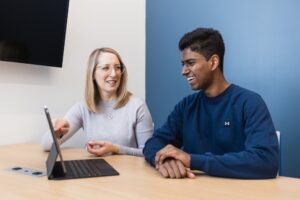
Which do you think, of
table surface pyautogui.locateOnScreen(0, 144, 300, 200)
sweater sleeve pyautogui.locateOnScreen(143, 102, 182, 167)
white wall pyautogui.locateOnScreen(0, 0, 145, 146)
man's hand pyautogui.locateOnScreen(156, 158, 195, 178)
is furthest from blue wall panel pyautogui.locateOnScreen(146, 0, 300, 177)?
man's hand pyautogui.locateOnScreen(156, 158, 195, 178)

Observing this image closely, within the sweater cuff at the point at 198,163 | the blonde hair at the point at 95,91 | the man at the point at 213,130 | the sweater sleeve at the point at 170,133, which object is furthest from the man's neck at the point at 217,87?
the blonde hair at the point at 95,91

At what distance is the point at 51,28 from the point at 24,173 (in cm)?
127

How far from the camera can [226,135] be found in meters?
1.45

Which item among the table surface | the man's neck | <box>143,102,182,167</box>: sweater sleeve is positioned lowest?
the table surface

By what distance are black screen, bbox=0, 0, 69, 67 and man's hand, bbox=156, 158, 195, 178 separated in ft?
4.39

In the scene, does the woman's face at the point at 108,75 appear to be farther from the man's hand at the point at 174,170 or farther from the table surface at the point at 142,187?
the man's hand at the point at 174,170

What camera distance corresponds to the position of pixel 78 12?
8.41 feet

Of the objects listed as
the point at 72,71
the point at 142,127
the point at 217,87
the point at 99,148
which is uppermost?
the point at 72,71

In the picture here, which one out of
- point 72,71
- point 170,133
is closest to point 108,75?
point 72,71

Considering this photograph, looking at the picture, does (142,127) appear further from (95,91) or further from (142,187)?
(142,187)

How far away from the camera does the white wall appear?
222 cm

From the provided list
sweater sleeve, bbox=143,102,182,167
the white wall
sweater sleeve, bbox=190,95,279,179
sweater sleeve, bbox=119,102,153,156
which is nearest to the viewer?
sweater sleeve, bbox=190,95,279,179

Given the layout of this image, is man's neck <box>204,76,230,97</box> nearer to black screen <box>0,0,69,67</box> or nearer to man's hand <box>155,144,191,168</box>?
Result: man's hand <box>155,144,191,168</box>

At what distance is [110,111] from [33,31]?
2.35 feet
